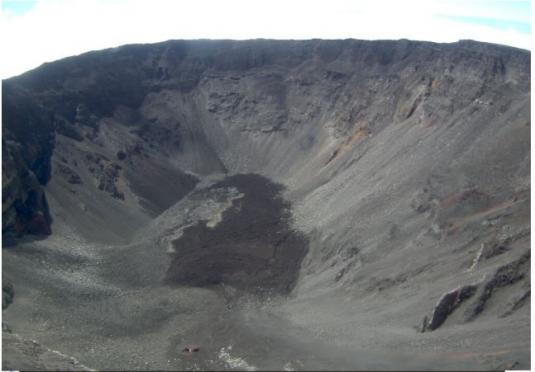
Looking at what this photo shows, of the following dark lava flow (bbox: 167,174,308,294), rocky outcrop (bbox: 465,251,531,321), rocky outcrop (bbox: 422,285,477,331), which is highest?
rocky outcrop (bbox: 465,251,531,321)

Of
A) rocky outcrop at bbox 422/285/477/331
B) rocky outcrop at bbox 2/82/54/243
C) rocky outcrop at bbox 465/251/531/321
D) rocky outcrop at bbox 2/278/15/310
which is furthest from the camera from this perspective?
rocky outcrop at bbox 2/82/54/243

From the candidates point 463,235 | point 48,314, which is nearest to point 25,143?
point 48,314

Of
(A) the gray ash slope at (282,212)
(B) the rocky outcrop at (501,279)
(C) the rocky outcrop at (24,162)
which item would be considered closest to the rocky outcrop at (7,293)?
(A) the gray ash slope at (282,212)

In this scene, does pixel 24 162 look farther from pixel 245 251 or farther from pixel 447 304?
pixel 447 304

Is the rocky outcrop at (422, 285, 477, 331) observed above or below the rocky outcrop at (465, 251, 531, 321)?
below

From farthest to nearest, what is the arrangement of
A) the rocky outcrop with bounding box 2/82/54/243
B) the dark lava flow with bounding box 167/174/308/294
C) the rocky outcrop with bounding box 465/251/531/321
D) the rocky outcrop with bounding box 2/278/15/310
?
the rocky outcrop with bounding box 2/82/54/243 < the dark lava flow with bounding box 167/174/308/294 < the rocky outcrop with bounding box 2/278/15/310 < the rocky outcrop with bounding box 465/251/531/321

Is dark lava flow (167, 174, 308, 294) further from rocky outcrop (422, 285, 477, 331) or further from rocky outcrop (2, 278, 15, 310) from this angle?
rocky outcrop (422, 285, 477, 331)

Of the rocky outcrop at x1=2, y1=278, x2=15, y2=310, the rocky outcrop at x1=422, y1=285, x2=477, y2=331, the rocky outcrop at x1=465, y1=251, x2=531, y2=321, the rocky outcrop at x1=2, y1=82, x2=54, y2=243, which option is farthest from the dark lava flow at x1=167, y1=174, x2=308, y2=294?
the rocky outcrop at x1=465, y1=251, x2=531, y2=321

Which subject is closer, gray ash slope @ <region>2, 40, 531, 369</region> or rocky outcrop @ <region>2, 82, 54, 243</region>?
gray ash slope @ <region>2, 40, 531, 369</region>
